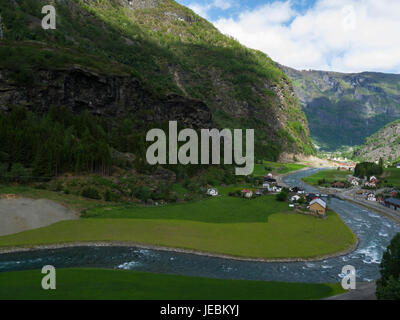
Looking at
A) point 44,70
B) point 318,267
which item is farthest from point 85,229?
point 44,70

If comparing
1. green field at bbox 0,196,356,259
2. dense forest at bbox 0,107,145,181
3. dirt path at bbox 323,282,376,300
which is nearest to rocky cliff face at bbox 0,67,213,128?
dense forest at bbox 0,107,145,181

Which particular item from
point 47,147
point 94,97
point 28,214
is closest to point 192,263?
point 28,214

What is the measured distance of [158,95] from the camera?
5733 inches

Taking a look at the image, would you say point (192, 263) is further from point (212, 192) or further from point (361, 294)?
point (212, 192)

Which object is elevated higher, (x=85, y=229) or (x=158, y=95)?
(x=158, y=95)

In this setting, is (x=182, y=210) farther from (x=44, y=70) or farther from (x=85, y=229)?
(x=44, y=70)

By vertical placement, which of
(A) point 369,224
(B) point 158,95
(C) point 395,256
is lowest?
(A) point 369,224

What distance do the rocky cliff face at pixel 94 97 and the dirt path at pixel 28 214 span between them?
185 ft

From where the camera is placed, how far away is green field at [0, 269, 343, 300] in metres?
28.7

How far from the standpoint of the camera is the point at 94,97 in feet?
407

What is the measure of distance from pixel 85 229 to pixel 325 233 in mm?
51618

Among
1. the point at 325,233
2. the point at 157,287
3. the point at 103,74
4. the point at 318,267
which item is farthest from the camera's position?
the point at 103,74

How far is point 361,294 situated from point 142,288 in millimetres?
25334

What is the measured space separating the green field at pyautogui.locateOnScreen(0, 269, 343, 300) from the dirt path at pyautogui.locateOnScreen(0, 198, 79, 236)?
21562 mm
